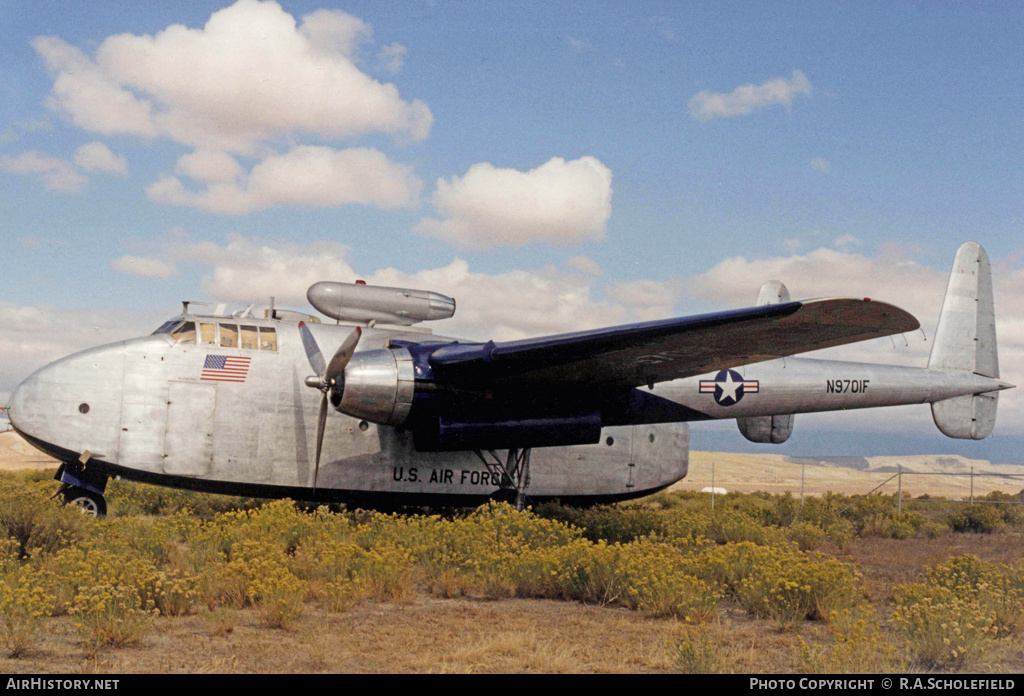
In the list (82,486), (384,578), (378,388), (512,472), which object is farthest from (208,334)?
(384,578)

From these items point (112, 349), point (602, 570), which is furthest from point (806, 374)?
point (112, 349)

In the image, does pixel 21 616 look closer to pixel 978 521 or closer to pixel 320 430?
pixel 320 430

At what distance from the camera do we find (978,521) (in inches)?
851

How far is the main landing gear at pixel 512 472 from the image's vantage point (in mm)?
14453

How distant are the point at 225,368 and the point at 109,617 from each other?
7.11m

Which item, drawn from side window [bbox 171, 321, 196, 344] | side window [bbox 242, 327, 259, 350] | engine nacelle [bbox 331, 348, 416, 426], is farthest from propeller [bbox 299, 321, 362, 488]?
side window [bbox 171, 321, 196, 344]

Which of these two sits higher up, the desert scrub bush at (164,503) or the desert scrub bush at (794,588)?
the desert scrub bush at (794,588)

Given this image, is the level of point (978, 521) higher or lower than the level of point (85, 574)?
lower

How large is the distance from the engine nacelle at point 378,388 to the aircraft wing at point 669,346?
0.58m

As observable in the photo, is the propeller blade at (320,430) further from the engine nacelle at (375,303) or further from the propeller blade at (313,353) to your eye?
the engine nacelle at (375,303)

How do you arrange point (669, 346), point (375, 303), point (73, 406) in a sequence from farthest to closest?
point (375, 303), point (73, 406), point (669, 346)

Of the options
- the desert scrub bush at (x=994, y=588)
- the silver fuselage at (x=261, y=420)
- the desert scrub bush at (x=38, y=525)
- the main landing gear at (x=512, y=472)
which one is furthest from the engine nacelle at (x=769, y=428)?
the desert scrub bush at (x=38, y=525)

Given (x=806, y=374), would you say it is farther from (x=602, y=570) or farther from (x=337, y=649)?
(x=337, y=649)
